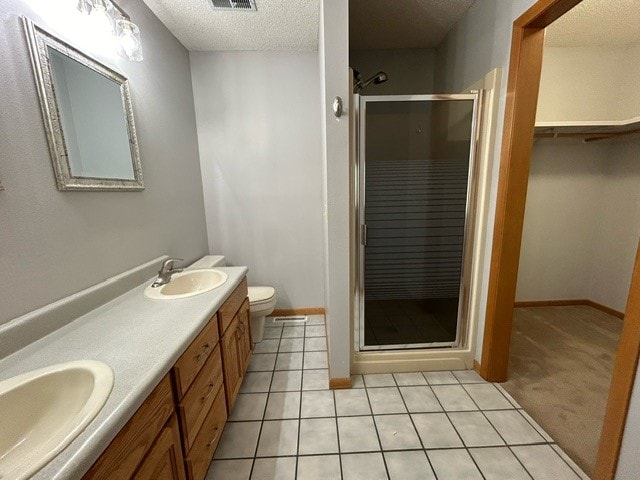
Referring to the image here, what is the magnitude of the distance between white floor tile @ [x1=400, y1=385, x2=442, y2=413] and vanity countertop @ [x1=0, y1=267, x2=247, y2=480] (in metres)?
1.31

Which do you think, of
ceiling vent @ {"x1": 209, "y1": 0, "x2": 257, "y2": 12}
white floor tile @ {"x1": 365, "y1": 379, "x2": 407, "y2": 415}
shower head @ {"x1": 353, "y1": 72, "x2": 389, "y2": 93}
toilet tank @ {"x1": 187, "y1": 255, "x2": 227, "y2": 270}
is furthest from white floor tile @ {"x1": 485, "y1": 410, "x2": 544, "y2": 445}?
ceiling vent @ {"x1": 209, "y1": 0, "x2": 257, "y2": 12}

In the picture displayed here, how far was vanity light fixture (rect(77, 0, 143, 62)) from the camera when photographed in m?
1.17

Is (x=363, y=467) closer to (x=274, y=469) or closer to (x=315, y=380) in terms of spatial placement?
(x=274, y=469)

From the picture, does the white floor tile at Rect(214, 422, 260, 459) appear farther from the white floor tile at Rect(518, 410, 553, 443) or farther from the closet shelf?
the closet shelf

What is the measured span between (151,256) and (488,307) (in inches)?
87.2

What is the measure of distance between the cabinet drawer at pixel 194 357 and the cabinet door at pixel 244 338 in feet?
1.38

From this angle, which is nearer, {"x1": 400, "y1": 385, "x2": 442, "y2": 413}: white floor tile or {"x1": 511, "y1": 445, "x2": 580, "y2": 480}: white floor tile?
{"x1": 511, "y1": 445, "x2": 580, "y2": 480}: white floor tile

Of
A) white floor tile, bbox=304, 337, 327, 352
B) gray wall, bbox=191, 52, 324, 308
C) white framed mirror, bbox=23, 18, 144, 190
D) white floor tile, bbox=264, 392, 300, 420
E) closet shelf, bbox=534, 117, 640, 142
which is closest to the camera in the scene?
white framed mirror, bbox=23, 18, 144, 190

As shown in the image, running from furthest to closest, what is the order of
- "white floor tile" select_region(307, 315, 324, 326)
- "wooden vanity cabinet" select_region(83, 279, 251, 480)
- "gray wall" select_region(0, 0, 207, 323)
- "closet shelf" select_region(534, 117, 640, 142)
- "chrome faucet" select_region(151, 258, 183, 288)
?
"white floor tile" select_region(307, 315, 324, 326)
"closet shelf" select_region(534, 117, 640, 142)
"chrome faucet" select_region(151, 258, 183, 288)
"gray wall" select_region(0, 0, 207, 323)
"wooden vanity cabinet" select_region(83, 279, 251, 480)

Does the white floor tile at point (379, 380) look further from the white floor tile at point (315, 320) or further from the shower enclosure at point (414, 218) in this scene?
the white floor tile at point (315, 320)

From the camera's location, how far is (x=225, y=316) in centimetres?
137

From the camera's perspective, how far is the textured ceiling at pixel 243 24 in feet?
5.56

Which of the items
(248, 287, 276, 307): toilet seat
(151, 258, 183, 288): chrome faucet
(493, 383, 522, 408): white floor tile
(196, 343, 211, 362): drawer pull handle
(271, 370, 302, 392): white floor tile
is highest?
(151, 258, 183, 288): chrome faucet

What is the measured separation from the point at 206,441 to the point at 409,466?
3.15 ft
